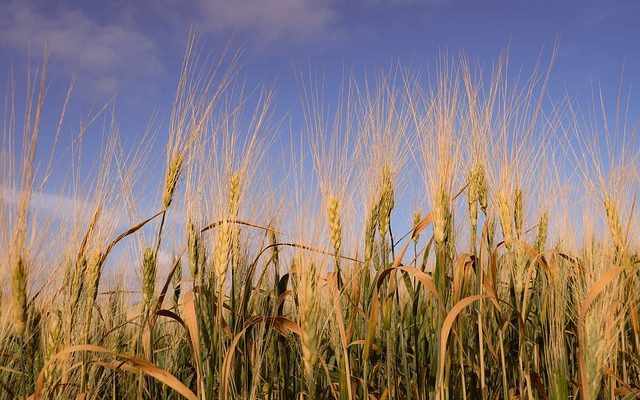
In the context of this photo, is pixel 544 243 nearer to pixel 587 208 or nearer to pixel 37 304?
pixel 587 208

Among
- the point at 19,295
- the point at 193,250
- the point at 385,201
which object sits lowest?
the point at 19,295

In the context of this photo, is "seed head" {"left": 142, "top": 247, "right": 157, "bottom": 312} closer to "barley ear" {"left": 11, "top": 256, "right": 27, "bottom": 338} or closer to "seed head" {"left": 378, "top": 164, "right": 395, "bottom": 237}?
"barley ear" {"left": 11, "top": 256, "right": 27, "bottom": 338}

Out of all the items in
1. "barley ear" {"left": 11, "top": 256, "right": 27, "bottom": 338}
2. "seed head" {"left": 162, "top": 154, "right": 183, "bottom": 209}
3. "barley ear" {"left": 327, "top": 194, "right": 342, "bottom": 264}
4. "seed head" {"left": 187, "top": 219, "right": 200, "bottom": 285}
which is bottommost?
"barley ear" {"left": 11, "top": 256, "right": 27, "bottom": 338}

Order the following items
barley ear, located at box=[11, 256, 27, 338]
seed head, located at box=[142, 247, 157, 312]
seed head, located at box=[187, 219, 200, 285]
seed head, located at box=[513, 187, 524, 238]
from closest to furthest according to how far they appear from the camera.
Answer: barley ear, located at box=[11, 256, 27, 338] < seed head, located at box=[187, 219, 200, 285] < seed head, located at box=[142, 247, 157, 312] < seed head, located at box=[513, 187, 524, 238]

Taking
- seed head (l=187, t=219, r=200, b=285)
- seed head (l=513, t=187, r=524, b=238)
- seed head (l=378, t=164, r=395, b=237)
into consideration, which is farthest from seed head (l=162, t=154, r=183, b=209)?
seed head (l=513, t=187, r=524, b=238)

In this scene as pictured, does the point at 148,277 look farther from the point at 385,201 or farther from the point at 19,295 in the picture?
the point at 385,201

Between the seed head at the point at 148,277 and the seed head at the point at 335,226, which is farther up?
the seed head at the point at 335,226

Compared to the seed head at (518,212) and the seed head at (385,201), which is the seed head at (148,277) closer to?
the seed head at (385,201)

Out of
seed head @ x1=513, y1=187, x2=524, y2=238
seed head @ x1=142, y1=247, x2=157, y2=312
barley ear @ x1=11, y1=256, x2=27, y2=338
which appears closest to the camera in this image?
barley ear @ x1=11, y1=256, x2=27, y2=338

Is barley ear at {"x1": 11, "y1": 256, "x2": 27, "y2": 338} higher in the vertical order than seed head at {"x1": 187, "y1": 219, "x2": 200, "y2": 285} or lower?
lower

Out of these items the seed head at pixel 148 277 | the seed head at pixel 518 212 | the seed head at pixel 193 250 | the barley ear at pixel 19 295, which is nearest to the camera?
the barley ear at pixel 19 295

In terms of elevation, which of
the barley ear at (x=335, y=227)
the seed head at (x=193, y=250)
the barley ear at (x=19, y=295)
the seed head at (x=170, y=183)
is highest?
the seed head at (x=170, y=183)

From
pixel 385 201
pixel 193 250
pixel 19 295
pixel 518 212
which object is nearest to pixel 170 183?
pixel 193 250

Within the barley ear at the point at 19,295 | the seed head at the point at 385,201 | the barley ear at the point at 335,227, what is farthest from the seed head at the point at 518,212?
the barley ear at the point at 19,295
